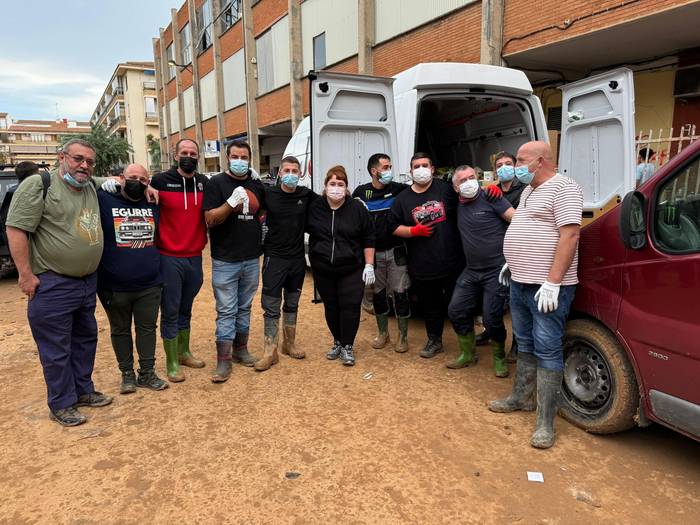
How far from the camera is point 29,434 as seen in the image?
10.8 ft

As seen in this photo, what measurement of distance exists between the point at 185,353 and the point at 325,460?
2125mm

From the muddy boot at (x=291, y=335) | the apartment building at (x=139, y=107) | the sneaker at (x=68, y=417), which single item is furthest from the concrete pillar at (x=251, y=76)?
the apartment building at (x=139, y=107)

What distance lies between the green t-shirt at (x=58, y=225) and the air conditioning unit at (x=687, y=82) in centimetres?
996

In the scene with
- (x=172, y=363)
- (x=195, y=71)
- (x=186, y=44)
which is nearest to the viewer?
(x=172, y=363)

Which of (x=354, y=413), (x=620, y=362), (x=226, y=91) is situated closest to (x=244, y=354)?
(x=354, y=413)

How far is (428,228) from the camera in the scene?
14.3 feet

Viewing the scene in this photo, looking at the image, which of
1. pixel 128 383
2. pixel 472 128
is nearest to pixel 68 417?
pixel 128 383

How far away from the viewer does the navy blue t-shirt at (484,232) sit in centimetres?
400

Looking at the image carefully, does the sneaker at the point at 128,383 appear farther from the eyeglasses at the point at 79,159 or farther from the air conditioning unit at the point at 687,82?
the air conditioning unit at the point at 687,82

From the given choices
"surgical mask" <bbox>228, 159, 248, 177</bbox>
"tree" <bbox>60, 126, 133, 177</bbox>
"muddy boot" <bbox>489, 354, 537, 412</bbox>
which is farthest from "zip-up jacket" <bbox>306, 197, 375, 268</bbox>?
"tree" <bbox>60, 126, 133, 177</bbox>

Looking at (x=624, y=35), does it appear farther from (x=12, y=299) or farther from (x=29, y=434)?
(x=12, y=299)

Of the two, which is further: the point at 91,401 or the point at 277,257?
the point at 277,257

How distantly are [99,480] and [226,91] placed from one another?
2505 cm

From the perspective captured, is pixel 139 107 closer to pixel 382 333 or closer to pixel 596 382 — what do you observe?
pixel 382 333
